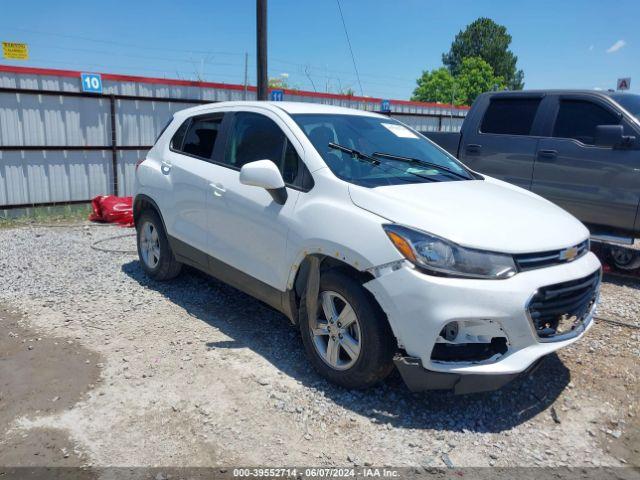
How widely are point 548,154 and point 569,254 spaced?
336 cm

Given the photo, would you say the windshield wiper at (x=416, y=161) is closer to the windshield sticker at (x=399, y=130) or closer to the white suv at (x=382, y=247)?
the white suv at (x=382, y=247)

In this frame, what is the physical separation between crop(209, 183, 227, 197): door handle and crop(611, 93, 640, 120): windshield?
457 centimetres

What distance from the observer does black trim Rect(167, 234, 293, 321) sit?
3814mm

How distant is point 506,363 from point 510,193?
58.0 inches

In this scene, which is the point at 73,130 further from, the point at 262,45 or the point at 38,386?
the point at 38,386

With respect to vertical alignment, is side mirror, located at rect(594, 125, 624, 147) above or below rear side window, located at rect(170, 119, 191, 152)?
above

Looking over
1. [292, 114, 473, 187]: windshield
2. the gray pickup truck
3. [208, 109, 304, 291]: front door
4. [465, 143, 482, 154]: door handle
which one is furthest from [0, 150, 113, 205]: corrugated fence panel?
[292, 114, 473, 187]: windshield

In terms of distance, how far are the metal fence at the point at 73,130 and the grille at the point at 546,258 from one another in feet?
30.4

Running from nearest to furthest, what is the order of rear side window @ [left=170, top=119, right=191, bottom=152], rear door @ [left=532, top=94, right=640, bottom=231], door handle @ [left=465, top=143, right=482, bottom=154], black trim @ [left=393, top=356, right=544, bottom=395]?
black trim @ [left=393, top=356, right=544, bottom=395], rear side window @ [left=170, top=119, right=191, bottom=152], rear door @ [left=532, top=94, right=640, bottom=231], door handle @ [left=465, top=143, right=482, bottom=154]

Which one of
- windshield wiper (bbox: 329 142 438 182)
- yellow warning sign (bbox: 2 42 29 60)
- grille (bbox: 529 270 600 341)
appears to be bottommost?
grille (bbox: 529 270 600 341)

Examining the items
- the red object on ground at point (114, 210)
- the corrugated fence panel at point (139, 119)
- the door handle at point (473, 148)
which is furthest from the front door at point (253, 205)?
the corrugated fence panel at point (139, 119)

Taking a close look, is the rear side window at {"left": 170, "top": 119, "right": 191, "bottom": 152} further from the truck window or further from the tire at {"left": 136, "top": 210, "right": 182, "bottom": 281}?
the truck window

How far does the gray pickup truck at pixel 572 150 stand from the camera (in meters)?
5.68

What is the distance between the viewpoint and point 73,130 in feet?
32.7
